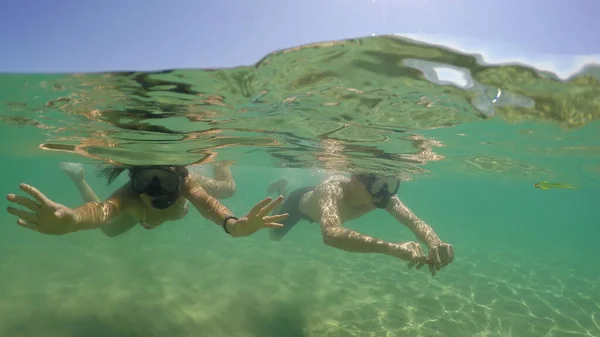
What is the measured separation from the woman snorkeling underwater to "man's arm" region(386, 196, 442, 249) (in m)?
3.81

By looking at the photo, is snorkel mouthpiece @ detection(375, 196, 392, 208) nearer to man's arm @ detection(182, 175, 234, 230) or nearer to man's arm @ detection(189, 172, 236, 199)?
man's arm @ detection(182, 175, 234, 230)

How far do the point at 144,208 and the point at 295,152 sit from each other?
26.7 feet

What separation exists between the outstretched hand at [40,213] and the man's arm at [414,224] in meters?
6.25

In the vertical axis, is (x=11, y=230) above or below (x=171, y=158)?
below

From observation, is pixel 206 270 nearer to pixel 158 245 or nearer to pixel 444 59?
pixel 158 245

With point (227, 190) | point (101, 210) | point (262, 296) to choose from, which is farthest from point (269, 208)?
point (227, 190)

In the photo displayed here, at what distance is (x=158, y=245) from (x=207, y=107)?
11140mm

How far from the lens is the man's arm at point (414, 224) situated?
7.27 m

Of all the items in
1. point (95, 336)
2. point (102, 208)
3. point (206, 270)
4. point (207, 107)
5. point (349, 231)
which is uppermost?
point (207, 107)

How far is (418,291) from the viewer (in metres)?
11.6

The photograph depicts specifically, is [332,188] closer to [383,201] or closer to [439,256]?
[383,201]

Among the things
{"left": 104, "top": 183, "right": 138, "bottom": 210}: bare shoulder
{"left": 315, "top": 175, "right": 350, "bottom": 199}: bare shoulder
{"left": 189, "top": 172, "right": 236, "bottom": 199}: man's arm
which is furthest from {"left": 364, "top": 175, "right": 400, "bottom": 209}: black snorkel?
{"left": 104, "top": 183, "right": 138, "bottom": 210}: bare shoulder

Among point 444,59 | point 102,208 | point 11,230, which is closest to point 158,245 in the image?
point 11,230

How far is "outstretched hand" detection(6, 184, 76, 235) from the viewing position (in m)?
4.18
